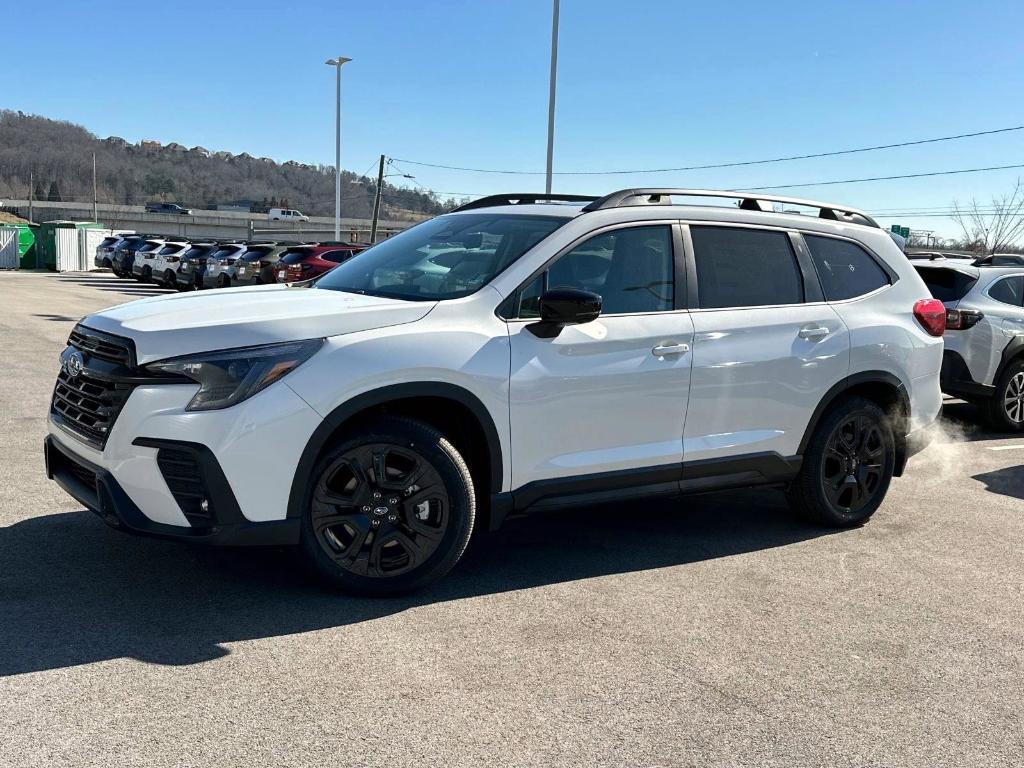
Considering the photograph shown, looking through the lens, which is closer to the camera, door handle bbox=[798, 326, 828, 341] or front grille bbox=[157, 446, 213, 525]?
front grille bbox=[157, 446, 213, 525]

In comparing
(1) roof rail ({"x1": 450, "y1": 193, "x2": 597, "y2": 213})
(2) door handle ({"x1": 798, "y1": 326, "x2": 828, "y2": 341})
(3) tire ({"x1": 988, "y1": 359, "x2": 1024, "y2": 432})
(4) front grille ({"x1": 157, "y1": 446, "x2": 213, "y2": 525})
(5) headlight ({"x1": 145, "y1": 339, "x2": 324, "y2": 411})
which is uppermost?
(1) roof rail ({"x1": 450, "y1": 193, "x2": 597, "y2": 213})

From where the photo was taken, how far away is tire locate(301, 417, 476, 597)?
4.29 m

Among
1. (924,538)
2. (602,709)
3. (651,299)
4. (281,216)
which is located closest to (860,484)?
(924,538)

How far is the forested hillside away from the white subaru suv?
118 metres

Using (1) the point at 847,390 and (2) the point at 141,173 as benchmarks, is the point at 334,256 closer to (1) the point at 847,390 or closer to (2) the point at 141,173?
(1) the point at 847,390

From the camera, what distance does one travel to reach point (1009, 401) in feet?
31.8

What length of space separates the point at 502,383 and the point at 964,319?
257 inches

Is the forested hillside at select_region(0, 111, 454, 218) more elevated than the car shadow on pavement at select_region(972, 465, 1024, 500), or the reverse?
the forested hillside at select_region(0, 111, 454, 218)

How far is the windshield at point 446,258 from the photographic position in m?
4.86

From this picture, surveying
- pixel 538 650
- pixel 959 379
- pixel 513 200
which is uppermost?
pixel 513 200

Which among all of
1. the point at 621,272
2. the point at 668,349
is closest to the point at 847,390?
the point at 668,349

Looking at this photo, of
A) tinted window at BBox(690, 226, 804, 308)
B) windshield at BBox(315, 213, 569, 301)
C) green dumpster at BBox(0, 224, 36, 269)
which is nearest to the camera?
windshield at BBox(315, 213, 569, 301)

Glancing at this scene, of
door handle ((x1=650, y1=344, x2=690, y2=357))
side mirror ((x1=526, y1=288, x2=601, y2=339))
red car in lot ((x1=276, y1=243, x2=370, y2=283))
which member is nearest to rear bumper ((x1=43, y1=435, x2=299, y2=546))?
side mirror ((x1=526, y1=288, x2=601, y2=339))

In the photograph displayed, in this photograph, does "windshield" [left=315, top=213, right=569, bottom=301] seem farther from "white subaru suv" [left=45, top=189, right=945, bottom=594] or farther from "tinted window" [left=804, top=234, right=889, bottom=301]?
"tinted window" [left=804, top=234, right=889, bottom=301]
